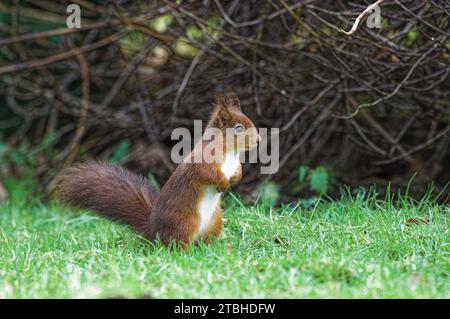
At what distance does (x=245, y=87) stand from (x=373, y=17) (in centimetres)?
154

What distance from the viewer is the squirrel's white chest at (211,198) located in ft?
12.7

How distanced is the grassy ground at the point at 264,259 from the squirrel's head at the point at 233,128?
0.54 metres

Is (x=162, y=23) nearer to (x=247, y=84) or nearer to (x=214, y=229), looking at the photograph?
(x=247, y=84)

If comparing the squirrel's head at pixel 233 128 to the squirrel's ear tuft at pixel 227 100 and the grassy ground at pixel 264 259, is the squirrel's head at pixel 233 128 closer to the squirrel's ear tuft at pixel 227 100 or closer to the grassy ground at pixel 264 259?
the squirrel's ear tuft at pixel 227 100

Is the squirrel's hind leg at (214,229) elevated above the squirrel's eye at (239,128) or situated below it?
below

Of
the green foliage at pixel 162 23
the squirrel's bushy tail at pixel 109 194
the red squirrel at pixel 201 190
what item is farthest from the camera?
the green foliage at pixel 162 23

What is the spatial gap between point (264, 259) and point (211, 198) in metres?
0.46

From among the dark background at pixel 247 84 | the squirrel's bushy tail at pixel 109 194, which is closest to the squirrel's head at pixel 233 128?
the squirrel's bushy tail at pixel 109 194

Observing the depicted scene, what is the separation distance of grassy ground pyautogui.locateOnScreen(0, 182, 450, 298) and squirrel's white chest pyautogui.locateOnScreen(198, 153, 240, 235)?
133 millimetres

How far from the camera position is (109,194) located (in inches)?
169

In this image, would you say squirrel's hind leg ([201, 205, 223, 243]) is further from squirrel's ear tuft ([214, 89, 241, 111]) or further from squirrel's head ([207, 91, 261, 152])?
squirrel's ear tuft ([214, 89, 241, 111])

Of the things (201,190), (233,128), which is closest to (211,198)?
(201,190)

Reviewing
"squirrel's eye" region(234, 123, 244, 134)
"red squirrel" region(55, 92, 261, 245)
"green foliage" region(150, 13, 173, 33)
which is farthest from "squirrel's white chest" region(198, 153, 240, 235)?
"green foliage" region(150, 13, 173, 33)
